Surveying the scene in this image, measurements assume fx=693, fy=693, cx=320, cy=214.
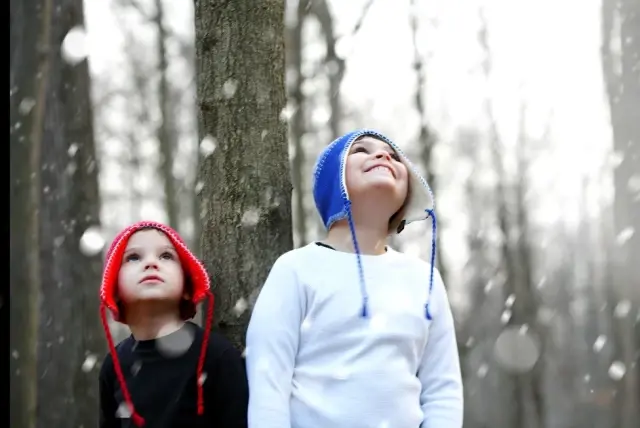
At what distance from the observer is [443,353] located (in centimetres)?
200

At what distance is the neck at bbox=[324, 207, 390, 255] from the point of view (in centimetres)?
Answer: 203

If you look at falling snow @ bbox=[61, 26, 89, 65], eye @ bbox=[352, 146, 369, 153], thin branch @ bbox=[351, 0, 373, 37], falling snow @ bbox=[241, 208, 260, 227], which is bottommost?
falling snow @ bbox=[241, 208, 260, 227]

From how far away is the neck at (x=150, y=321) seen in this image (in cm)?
197

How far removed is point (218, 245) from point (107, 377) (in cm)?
51

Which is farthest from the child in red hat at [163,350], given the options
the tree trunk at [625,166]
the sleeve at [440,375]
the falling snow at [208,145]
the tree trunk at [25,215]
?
the tree trunk at [625,166]

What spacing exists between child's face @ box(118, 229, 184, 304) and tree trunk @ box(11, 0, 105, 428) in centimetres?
224

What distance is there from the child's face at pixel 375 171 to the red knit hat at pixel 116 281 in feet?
1.66

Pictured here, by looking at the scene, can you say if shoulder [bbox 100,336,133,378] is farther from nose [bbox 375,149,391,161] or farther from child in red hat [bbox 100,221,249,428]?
nose [bbox 375,149,391,161]

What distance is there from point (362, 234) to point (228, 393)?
587mm

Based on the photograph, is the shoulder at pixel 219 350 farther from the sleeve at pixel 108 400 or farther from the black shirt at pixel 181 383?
the sleeve at pixel 108 400

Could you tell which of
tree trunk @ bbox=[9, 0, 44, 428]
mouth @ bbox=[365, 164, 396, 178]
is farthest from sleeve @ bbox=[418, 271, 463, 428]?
tree trunk @ bbox=[9, 0, 44, 428]

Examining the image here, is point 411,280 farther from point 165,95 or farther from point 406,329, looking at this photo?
point 165,95

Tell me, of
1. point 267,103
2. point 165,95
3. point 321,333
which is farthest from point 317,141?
point 321,333

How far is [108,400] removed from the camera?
2.04m
